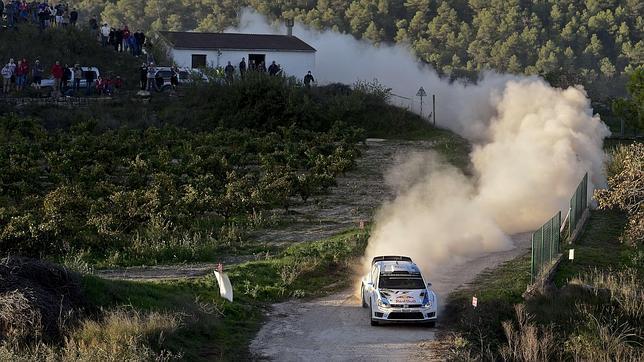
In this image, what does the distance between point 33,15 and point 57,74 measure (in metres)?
12.7

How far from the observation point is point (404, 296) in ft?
89.1

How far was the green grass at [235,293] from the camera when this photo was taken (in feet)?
82.4

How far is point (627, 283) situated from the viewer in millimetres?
31219

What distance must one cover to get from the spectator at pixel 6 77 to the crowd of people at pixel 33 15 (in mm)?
7309

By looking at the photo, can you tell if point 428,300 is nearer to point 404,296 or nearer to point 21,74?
point 404,296

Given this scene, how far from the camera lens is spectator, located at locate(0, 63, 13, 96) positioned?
6306cm

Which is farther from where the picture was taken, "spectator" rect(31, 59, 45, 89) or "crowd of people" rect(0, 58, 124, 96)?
"spectator" rect(31, 59, 45, 89)

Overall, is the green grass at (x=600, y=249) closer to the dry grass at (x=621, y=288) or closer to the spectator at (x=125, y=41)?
the dry grass at (x=621, y=288)

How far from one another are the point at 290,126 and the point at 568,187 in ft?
69.4

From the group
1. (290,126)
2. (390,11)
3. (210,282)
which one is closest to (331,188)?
(290,126)

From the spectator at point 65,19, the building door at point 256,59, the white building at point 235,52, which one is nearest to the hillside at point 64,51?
the spectator at point 65,19

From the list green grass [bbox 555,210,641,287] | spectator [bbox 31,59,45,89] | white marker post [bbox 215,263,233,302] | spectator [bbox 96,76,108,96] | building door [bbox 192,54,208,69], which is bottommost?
green grass [bbox 555,210,641,287]

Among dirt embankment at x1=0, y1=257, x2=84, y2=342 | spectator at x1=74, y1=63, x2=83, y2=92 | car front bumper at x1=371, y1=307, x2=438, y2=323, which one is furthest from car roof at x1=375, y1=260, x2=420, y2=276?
spectator at x1=74, y1=63, x2=83, y2=92

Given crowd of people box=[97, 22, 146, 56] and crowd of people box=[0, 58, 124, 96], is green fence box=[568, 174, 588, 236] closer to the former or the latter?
crowd of people box=[0, 58, 124, 96]
